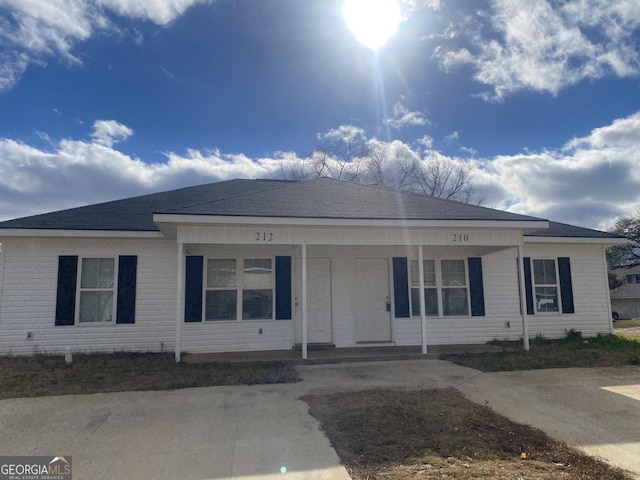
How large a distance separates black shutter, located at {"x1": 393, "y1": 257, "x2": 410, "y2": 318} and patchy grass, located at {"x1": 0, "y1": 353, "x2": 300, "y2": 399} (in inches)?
131

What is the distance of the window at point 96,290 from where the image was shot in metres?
8.27

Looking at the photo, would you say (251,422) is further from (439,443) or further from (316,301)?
(316,301)

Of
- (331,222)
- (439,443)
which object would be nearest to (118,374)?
(331,222)

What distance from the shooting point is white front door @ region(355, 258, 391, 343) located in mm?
9133

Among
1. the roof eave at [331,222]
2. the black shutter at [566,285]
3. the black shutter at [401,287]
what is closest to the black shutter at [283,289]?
the roof eave at [331,222]

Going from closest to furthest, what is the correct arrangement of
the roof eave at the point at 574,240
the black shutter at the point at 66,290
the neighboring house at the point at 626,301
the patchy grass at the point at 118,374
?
the patchy grass at the point at 118,374, the black shutter at the point at 66,290, the roof eave at the point at 574,240, the neighboring house at the point at 626,301

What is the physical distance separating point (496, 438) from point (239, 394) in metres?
3.40

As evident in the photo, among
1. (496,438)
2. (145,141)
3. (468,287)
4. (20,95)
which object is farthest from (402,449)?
(145,141)

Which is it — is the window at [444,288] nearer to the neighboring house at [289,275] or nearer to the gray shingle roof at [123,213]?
the neighboring house at [289,275]

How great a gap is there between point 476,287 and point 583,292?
3232mm

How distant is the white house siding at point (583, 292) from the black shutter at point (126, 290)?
9.73m

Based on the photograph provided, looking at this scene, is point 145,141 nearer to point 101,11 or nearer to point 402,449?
point 101,11

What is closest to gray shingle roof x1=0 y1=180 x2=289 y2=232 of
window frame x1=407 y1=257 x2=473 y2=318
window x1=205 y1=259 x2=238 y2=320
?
window x1=205 y1=259 x2=238 y2=320

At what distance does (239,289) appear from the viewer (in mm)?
8758
